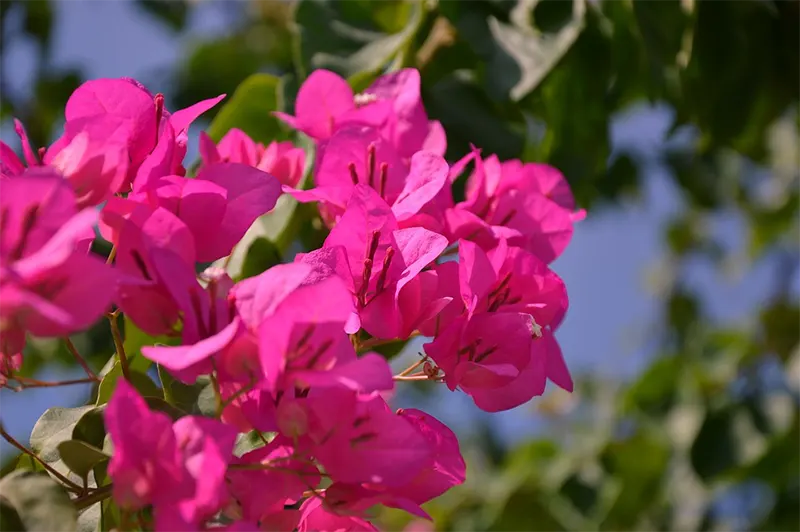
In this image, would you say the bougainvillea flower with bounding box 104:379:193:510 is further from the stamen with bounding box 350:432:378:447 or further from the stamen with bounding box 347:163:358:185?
the stamen with bounding box 347:163:358:185

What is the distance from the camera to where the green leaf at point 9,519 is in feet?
1.08

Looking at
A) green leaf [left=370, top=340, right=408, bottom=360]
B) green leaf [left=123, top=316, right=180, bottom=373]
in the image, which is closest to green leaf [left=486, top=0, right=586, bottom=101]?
green leaf [left=370, top=340, right=408, bottom=360]

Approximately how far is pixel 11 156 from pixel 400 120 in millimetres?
238

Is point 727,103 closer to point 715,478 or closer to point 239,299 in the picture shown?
Result: point 715,478

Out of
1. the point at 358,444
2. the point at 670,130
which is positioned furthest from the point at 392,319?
the point at 670,130

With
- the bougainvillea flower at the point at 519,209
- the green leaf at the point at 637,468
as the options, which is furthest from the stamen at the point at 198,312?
the green leaf at the point at 637,468

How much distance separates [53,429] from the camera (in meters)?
0.43

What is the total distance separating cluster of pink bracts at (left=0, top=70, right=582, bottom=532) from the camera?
1.06 ft

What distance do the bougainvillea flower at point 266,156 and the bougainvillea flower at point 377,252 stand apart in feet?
0.41

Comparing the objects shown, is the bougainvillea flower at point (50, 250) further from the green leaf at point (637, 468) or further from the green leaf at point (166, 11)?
the green leaf at point (166, 11)

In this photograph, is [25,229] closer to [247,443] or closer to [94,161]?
[94,161]

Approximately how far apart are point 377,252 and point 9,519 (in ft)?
0.64

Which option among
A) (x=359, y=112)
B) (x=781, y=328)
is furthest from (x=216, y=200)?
(x=781, y=328)

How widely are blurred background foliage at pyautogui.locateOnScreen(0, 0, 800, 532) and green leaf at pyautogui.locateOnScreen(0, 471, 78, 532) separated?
412 mm
